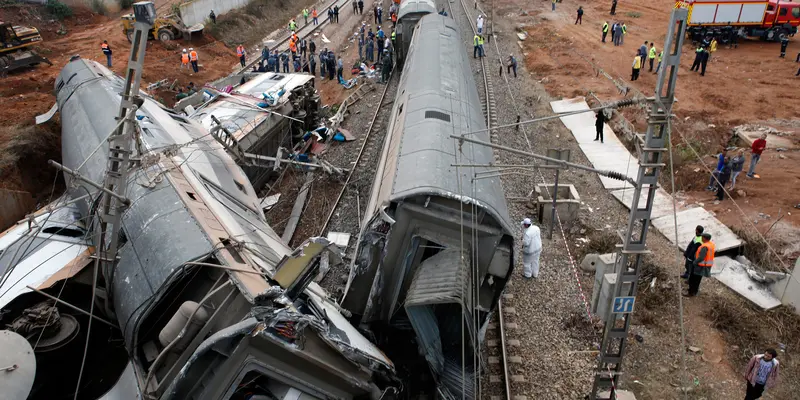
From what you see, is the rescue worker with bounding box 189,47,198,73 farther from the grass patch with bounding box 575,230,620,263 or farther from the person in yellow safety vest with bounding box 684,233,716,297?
the person in yellow safety vest with bounding box 684,233,716,297

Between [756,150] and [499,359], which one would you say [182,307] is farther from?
[756,150]

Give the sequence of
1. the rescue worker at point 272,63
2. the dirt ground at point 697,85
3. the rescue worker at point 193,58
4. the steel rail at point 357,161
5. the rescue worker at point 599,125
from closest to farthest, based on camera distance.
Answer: the steel rail at point 357,161 < the dirt ground at point 697,85 < the rescue worker at point 599,125 < the rescue worker at point 272,63 < the rescue worker at point 193,58

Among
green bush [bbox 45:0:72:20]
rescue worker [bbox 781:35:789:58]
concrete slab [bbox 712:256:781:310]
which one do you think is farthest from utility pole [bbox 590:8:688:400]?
green bush [bbox 45:0:72:20]

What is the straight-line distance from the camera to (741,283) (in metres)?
10.9

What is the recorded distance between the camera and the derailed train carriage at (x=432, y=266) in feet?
24.7

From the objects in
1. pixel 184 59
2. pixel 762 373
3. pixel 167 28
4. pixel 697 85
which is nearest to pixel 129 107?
pixel 762 373

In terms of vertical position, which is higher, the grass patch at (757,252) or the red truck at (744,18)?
the red truck at (744,18)

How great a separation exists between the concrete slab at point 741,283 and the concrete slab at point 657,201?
7.50 feet

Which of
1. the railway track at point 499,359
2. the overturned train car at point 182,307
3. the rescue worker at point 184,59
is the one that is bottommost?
the railway track at point 499,359

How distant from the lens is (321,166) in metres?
15.3

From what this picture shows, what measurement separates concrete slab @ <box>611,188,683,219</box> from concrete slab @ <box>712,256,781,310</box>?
2.29m

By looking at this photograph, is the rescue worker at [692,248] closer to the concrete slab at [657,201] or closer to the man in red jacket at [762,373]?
the concrete slab at [657,201]

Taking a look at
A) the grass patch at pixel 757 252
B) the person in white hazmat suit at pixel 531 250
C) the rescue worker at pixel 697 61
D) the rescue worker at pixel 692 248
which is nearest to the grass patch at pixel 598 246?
the person in white hazmat suit at pixel 531 250

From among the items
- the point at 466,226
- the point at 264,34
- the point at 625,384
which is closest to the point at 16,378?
the point at 466,226
